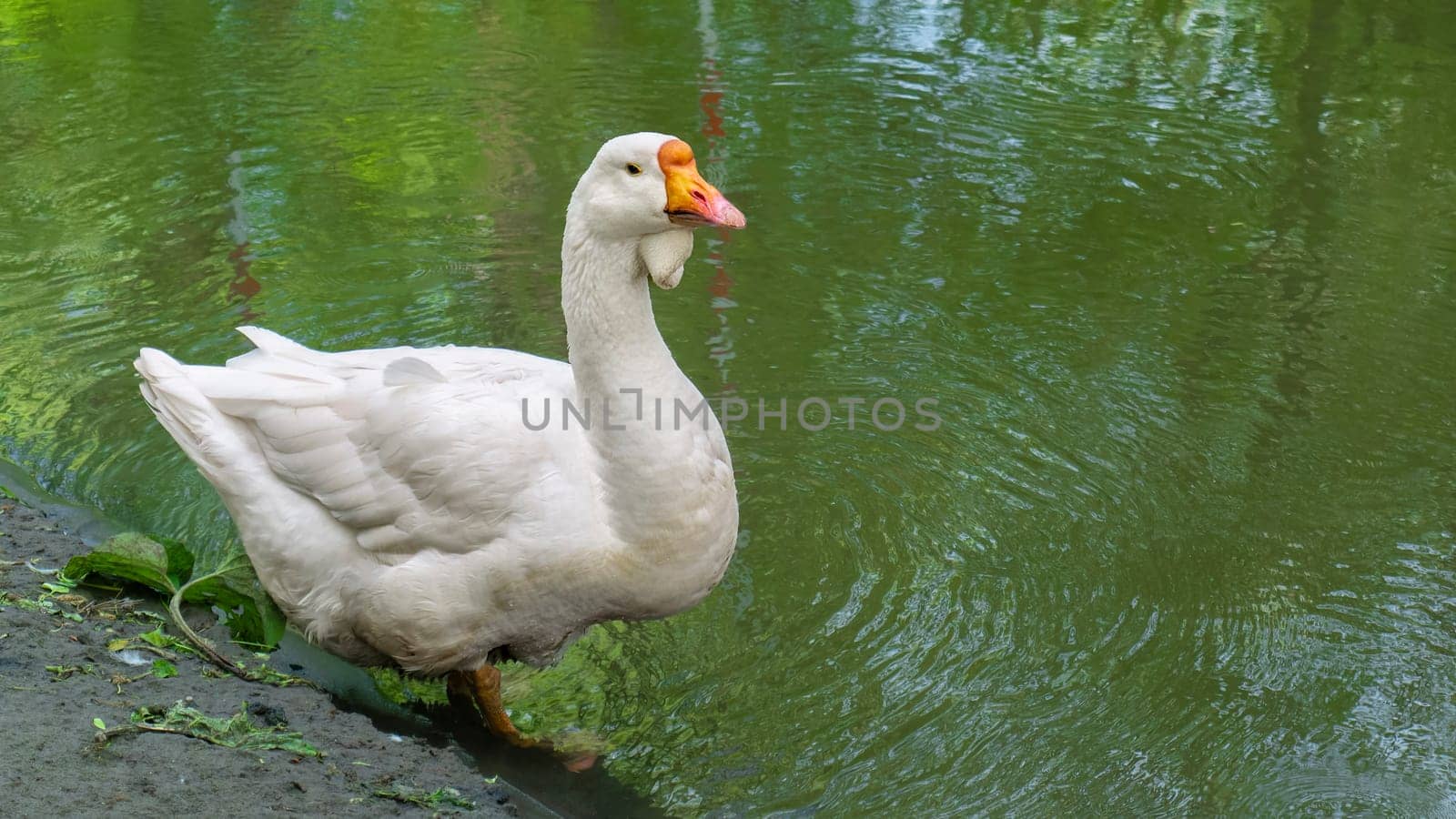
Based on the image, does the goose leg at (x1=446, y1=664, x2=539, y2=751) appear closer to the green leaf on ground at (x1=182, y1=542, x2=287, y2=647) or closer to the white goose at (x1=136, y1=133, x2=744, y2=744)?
the white goose at (x1=136, y1=133, x2=744, y2=744)

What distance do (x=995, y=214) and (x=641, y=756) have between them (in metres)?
4.56

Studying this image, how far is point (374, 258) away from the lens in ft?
24.4

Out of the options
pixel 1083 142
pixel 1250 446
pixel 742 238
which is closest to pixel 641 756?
pixel 1250 446

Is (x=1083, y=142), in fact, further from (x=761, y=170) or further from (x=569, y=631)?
(x=569, y=631)

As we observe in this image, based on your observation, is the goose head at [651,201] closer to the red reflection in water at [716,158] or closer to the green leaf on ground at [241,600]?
the green leaf on ground at [241,600]

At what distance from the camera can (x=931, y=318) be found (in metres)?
6.60

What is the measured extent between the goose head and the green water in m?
1.45

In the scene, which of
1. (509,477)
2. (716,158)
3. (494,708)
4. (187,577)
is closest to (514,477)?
(509,477)

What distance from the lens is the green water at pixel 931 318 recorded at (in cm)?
419

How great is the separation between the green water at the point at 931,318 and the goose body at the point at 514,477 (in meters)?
0.56

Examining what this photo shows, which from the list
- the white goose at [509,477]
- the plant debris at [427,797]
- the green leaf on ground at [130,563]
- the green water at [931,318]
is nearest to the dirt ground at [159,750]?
the plant debris at [427,797]

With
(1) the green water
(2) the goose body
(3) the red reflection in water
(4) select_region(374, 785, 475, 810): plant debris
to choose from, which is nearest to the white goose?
(2) the goose body

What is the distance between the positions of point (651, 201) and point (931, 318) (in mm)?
3094

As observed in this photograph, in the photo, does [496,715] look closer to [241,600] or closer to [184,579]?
[241,600]
